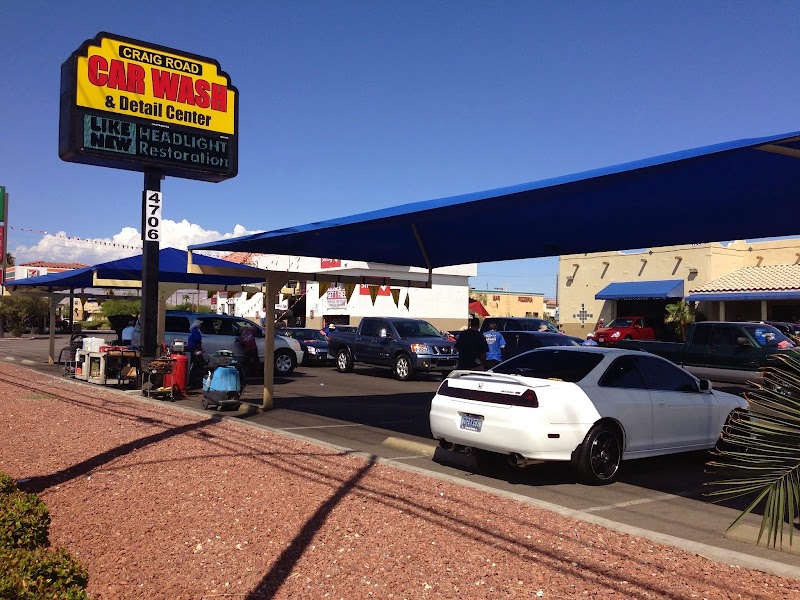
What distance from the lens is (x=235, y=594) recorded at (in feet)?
15.5

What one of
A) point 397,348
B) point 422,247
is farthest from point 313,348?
point 422,247

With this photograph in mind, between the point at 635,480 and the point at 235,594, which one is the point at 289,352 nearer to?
the point at 635,480

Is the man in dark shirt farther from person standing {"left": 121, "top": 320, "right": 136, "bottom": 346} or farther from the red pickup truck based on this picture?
the red pickup truck

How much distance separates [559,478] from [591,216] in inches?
144

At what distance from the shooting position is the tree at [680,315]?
38.0 m

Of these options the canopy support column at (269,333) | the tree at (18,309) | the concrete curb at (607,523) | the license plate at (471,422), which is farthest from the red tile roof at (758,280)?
the tree at (18,309)

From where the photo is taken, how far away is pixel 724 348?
17.5m

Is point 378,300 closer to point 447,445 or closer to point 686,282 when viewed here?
point 686,282

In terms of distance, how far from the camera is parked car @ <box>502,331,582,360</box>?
19922 millimetres

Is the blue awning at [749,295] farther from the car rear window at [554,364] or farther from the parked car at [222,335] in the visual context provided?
the car rear window at [554,364]

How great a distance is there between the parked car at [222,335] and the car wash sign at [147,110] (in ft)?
13.9

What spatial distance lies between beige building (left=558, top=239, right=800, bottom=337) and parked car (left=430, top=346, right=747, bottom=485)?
1030 inches

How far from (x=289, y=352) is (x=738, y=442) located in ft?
58.8

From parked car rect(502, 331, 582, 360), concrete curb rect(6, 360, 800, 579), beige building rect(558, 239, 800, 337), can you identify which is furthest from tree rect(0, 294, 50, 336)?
concrete curb rect(6, 360, 800, 579)
